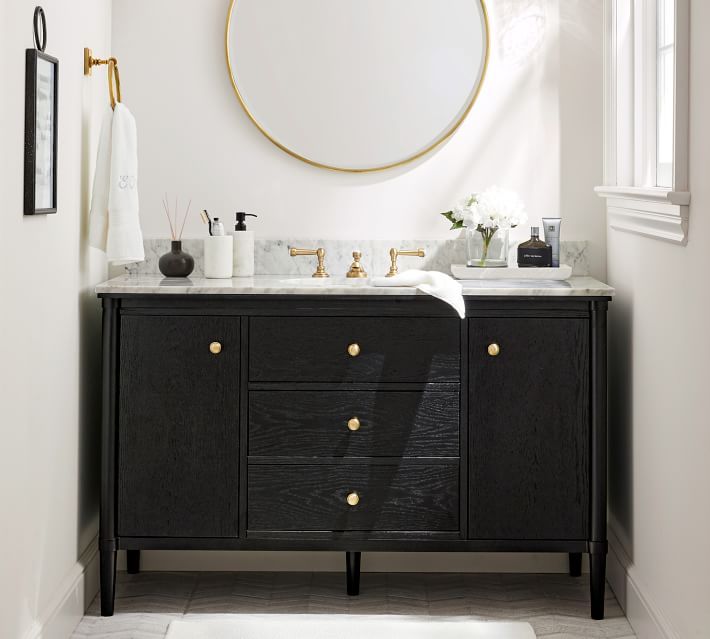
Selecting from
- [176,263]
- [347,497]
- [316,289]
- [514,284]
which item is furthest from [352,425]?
[176,263]

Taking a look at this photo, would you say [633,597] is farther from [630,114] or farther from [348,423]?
[630,114]

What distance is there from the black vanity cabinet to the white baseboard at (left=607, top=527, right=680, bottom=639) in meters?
0.13

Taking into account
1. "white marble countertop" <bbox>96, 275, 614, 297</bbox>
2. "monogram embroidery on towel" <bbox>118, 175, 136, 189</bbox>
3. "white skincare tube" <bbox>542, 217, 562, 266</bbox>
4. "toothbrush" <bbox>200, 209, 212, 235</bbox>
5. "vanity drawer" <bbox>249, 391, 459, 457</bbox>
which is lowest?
"vanity drawer" <bbox>249, 391, 459, 457</bbox>

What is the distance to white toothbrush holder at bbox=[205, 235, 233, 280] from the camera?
9.12ft

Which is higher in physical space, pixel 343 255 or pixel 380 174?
pixel 380 174

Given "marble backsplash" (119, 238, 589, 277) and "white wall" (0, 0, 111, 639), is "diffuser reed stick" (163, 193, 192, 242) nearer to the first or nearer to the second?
"marble backsplash" (119, 238, 589, 277)

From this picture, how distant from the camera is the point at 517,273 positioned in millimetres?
2836

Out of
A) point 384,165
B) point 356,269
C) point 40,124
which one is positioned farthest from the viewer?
point 384,165

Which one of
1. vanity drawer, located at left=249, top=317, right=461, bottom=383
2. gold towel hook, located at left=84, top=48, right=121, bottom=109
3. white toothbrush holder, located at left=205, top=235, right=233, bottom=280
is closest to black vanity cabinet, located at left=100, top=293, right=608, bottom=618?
vanity drawer, located at left=249, top=317, right=461, bottom=383

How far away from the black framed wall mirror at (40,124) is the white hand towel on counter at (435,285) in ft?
2.88

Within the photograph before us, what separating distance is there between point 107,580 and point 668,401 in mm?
1565

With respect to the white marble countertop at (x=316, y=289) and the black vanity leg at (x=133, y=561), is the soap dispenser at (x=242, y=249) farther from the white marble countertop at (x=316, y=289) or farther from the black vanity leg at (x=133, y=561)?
the black vanity leg at (x=133, y=561)

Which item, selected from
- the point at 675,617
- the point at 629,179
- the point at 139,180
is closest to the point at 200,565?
the point at 139,180

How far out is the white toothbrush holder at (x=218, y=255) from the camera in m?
2.78
